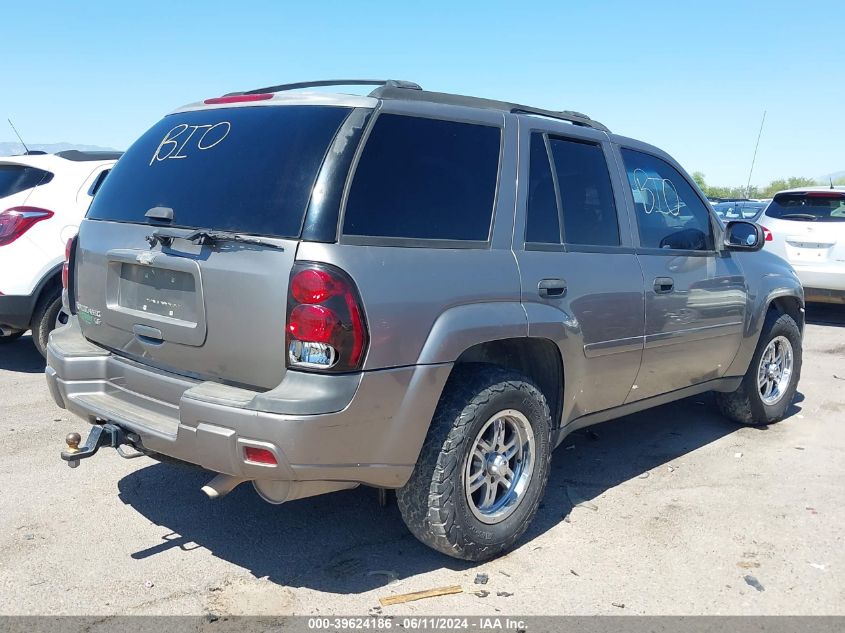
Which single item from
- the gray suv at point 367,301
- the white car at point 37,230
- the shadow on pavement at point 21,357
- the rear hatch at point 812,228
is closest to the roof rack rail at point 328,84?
the gray suv at point 367,301

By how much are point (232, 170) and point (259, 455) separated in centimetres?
119

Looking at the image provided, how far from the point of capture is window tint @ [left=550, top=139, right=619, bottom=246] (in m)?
4.08

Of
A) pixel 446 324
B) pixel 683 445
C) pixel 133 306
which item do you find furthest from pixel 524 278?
pixel 683 445

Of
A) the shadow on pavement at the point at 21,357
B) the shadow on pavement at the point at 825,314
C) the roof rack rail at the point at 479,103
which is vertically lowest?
the shadow on pavement at the point at 21,357

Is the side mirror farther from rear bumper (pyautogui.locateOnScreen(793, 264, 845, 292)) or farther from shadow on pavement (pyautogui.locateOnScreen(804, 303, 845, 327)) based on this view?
shadow on pavement (pyautogui.locateOnScreen(804, 303, 845, 327))

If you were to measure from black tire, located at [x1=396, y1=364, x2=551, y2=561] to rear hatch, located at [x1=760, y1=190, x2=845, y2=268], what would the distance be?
7611mm

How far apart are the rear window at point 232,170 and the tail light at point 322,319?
9.3 inches

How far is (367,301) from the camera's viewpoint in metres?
2.98

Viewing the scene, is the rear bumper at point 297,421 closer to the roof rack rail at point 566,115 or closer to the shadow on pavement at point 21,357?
the roof rack rail at point 566,115

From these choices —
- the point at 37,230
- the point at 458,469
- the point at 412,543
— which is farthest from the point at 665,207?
the point at 37,230

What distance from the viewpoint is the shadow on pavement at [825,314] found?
35.9 ft

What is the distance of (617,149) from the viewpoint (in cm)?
455

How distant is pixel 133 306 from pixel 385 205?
122cm

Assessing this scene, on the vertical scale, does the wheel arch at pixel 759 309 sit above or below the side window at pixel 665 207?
below
